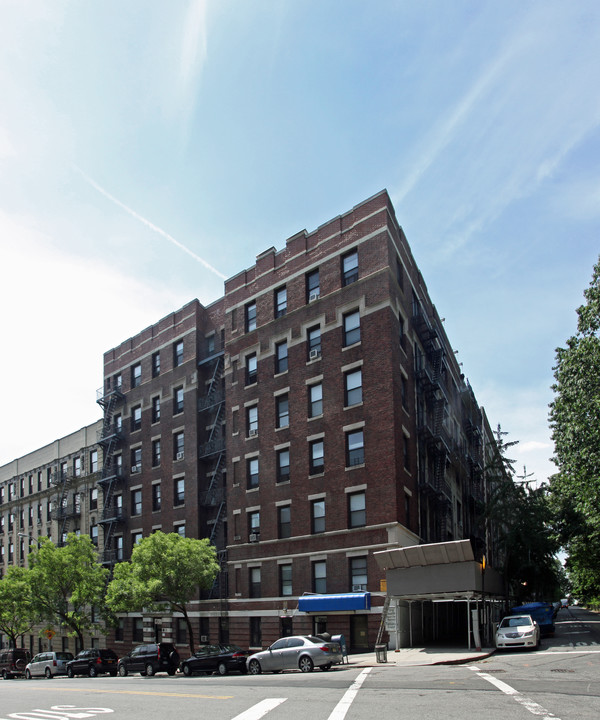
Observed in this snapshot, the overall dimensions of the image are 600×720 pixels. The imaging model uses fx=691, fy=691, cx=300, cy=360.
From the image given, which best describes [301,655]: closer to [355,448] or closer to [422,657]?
[422,657]

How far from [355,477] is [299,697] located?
19.2 m

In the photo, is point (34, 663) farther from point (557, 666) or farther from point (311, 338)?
point (557, 666)

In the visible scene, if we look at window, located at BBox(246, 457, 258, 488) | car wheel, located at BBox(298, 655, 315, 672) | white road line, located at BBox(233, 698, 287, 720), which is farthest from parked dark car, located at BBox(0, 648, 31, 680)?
white road line, located at BBox(233, 698, 287, 720)

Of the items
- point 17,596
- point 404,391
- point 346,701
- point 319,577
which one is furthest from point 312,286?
point 17,596

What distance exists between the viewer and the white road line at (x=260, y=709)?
1333 centimetres

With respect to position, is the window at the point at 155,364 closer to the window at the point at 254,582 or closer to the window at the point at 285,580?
the window at the point at 254,582

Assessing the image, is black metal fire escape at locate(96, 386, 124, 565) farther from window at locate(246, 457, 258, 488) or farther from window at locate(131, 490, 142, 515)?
window at locate(246, 457, 258, 488)

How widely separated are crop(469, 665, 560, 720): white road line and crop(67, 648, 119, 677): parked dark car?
85.5ft

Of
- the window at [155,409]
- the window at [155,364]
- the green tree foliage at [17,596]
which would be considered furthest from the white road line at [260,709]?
the window at [155,364]

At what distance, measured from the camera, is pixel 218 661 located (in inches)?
1186

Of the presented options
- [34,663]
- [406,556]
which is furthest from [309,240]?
[34,663]

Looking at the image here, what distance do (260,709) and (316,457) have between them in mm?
23310

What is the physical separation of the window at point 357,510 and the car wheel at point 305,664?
31.4ft

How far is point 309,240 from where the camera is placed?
41094mm
